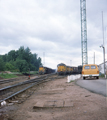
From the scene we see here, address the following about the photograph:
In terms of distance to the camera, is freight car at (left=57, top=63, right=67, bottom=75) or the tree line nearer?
freight car at (left=57, top=63, right=67, bottom=75)

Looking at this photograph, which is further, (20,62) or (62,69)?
(20,62)

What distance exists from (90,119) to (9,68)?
53776mm

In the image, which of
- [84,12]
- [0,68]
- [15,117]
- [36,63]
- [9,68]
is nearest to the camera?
[15,117]

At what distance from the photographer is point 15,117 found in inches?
192

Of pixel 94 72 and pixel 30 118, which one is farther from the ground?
pixel 94 72

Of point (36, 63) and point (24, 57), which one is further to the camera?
point (36, 63)

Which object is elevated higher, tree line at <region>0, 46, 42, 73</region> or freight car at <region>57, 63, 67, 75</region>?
tree line at <region>0, 46, 42, 73</region>

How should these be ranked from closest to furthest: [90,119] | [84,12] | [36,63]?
1. [90,119]
2. [84,12]
3. [36,63]

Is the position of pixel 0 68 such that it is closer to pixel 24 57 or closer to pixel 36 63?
pixel 24 57

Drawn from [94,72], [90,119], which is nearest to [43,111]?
[90,119]

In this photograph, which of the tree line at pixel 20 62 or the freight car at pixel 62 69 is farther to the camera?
the tree line at pixel 20 62

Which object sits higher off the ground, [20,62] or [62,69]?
[20,62]

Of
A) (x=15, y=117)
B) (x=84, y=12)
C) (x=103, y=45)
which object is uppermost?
(x=84, y=12)

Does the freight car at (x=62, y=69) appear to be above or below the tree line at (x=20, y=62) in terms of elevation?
below
